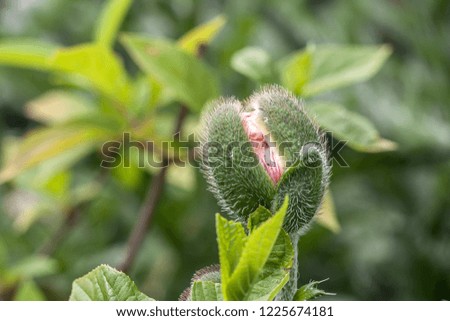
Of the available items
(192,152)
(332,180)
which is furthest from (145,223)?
(332,180)

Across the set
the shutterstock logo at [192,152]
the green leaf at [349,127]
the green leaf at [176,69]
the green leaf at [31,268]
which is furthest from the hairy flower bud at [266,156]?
the green leaf at [31,268]

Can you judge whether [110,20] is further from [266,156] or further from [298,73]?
[266,156]

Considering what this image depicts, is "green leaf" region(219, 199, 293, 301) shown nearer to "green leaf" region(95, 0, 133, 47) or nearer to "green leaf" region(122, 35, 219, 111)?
"green leaf" region(122, 35, 219, 111)

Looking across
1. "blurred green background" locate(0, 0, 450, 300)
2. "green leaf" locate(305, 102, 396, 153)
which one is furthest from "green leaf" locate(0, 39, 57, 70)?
"green leaf" locate(305, 102, 396, 153)

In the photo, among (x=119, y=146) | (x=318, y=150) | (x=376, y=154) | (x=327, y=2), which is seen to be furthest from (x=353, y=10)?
(x=318, y=150)

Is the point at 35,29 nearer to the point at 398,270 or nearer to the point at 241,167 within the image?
the point at 398,270
